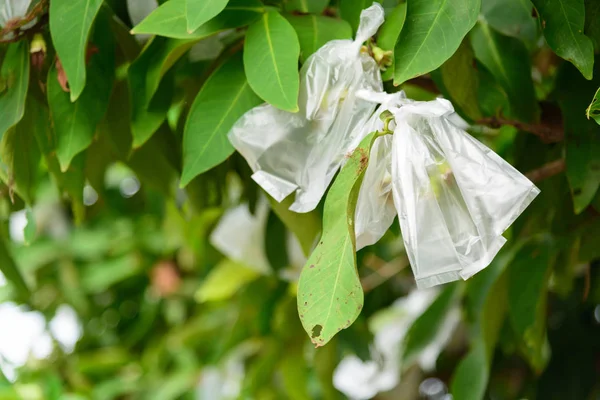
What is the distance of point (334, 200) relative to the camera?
1.67 ft

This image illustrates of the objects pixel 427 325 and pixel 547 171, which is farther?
pixel 427 325

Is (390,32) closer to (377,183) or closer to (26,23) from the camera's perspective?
(377,183)

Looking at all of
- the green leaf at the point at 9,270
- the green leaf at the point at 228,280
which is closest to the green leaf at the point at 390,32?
the green leaf at the point at 9,270

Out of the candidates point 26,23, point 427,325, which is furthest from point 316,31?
point 427,325

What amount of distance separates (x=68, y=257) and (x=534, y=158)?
1187 millimetres

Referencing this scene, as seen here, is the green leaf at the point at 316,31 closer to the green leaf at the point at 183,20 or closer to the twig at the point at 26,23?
the green leaf at the point at 183,20

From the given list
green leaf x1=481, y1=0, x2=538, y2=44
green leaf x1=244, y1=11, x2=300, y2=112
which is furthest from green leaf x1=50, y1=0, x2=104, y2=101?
green leaf x1=481, y1=0, x2=538, y2=44

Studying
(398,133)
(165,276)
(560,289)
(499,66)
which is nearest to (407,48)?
(398,133)

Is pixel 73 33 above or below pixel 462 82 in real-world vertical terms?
above

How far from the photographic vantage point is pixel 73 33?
582mm

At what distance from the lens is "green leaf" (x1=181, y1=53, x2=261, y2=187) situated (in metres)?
0.60

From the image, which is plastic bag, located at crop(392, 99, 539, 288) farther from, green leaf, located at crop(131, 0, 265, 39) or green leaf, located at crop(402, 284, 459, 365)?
green leaf, located at crop(402, 284, 459, 365)

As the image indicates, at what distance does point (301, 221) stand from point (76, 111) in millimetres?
210

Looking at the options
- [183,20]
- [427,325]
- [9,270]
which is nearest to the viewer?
[183,20]
